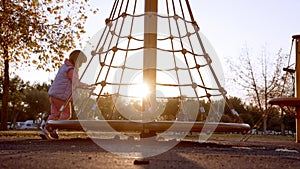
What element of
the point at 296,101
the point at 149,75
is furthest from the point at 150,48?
the point at 296,101

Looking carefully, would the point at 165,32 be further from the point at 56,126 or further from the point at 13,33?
the point at 13,33

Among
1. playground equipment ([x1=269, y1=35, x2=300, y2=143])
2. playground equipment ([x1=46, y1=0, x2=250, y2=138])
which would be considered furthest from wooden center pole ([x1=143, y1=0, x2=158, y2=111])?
playground equipment ([x1=269, y1=35, x2=300, y2=143])

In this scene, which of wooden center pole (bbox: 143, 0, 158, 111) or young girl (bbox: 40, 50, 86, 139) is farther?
young girl (bbox: 40, 50, 86, 139)

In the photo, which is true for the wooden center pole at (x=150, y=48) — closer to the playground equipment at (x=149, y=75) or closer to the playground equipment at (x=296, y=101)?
the playground equipment at (x=149, y=75)

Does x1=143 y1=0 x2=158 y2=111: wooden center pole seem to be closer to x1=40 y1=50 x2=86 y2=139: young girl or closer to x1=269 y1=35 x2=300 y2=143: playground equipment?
x1=40 y1=50 x2=86 y2=139: young girl

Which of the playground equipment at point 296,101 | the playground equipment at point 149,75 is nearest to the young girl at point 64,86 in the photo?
the playground equipment at point 149,75

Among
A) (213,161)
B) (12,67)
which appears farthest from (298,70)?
(12,67)

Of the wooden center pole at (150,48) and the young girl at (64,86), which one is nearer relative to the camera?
the wooden center pole at (150,48)

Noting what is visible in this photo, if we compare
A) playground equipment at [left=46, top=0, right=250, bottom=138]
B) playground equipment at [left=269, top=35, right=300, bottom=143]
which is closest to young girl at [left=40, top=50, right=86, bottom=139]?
playground equipment at [left=46, top=0, right=250, bottom=138]

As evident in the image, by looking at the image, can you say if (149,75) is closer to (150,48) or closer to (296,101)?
(150,48)

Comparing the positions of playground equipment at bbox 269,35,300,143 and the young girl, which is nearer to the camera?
the young girl

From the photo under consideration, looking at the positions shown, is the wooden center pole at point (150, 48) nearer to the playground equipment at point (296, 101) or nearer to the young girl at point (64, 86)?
the young girl at point (64, 86)

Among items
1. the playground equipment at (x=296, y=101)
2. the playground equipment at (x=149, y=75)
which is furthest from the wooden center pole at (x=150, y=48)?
the playground equipment at (x=296, y=101)

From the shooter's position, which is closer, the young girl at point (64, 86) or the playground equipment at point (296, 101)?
the young girl at point (64, 86)
